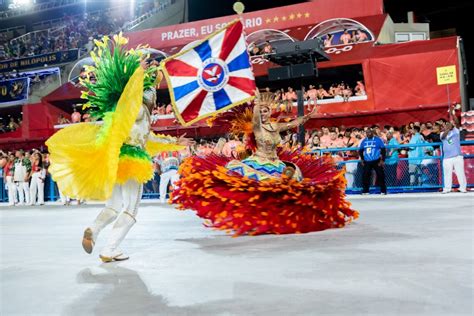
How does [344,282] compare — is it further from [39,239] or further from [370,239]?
[39,239]

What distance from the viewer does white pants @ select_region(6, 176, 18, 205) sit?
644 inches

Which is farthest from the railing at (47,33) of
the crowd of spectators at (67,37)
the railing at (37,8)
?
the railing at (37,8)

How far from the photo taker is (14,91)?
26203mm

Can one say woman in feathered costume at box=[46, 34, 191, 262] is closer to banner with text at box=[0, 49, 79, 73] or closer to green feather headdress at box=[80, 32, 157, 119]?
green feather headdress at box=[80, 32, 157, 119]

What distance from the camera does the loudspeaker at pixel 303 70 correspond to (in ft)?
31.4

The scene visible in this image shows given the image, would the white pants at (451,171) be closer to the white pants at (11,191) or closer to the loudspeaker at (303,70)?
the loudspeaker at (303,70)

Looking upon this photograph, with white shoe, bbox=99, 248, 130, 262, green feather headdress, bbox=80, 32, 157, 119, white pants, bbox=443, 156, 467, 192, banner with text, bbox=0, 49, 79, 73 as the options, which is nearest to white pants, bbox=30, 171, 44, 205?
white pants, bbox=443, 156, 467, 192

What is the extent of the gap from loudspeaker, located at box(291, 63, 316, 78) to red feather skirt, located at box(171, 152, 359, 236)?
322 centimetres

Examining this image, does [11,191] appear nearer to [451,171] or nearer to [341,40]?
[341,40]

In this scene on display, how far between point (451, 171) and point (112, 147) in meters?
9.77

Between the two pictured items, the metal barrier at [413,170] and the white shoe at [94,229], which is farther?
the metal barrier at [413,170]

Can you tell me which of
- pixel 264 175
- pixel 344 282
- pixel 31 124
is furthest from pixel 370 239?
pixel 31 124

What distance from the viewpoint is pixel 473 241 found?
17.1ft

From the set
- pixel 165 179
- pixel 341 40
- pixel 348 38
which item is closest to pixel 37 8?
pixel 341 40
